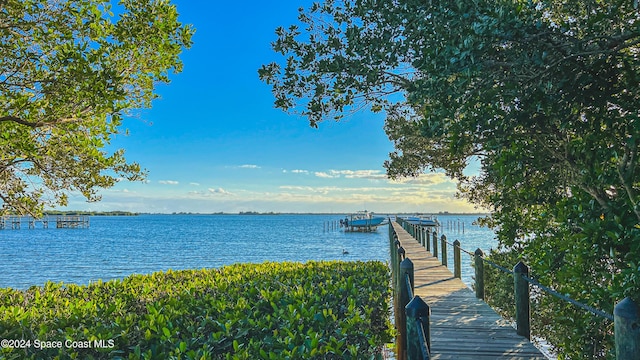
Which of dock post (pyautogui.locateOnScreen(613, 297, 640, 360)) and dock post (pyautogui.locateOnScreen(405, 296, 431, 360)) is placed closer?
dock post (pyautogui.locateOnScreen(613, 297, 640, 360))

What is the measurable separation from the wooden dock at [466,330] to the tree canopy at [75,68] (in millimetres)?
5802

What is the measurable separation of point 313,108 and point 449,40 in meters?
2.84

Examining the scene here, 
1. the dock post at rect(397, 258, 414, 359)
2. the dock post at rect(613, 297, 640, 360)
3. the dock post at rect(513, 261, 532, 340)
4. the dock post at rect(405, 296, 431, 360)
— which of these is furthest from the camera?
the dock post at rect(513, 261, 532, 340)

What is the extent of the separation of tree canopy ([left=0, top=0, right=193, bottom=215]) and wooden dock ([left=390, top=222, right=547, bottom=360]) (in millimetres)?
5802

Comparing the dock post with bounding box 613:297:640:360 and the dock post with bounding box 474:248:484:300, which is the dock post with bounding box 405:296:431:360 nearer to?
the dock post with bounding box 613:297:640:360

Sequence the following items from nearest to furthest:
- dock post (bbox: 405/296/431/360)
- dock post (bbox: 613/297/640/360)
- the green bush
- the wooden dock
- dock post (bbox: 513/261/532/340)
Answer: dock post (bbox: 613/297/640/360)
dock post (bbox: 405/296/431/360)
the green bush
the wooden dock
dock post (bbox: 513/261/532/340)

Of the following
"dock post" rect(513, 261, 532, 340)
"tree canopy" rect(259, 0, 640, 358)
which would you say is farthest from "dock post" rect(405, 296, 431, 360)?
"dock post" rect(513, 261, 532, 340)

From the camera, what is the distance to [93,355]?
4.01 meters

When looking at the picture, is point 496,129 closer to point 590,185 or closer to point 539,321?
point 590,185

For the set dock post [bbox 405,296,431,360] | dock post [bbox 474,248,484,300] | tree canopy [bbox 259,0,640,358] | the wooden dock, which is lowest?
the wooden dock

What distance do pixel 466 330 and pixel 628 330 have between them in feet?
13.6

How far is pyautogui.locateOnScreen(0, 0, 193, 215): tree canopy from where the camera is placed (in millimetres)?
5938

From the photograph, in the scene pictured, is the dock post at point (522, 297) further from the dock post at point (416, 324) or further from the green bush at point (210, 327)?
the dock post at point (416, 324)

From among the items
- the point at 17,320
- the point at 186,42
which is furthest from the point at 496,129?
the point at 17,320
